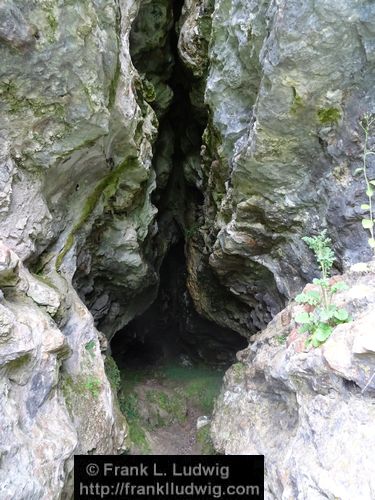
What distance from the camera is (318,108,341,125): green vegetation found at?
485 cm

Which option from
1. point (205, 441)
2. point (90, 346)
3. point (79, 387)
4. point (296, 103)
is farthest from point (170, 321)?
point (296, 103)

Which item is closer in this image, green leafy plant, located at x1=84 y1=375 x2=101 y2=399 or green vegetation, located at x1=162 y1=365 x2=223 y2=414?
green leafy plant, located at x1=84 y1=375 x2=101 y2=399

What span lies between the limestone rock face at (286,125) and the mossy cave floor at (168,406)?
4072mm

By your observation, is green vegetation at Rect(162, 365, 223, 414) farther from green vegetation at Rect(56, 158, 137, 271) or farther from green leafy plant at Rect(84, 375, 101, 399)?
green vegetation at Rect(56, 158, 137, 271)

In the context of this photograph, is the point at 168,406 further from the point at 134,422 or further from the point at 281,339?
the point at 281,339

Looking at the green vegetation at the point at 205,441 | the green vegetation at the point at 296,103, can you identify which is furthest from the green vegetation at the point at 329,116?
the green vegetation at the point at 205,441

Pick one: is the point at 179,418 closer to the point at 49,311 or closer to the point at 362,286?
the point at 49,311

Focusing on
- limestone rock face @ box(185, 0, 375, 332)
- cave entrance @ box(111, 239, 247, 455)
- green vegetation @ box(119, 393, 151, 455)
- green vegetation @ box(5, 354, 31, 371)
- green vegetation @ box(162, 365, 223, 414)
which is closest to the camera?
green vegetation @ box(5, 354, 31, 371)

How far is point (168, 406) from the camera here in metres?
10.4

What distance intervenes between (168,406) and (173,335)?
613cm

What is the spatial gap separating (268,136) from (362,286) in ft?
9.17

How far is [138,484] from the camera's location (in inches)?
178

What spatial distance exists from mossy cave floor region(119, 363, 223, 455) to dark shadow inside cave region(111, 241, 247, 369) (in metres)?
0.69

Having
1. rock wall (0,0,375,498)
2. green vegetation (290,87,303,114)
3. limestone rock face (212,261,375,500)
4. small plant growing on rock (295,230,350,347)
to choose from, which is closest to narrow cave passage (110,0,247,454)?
rock wall (0,0,375,498)
